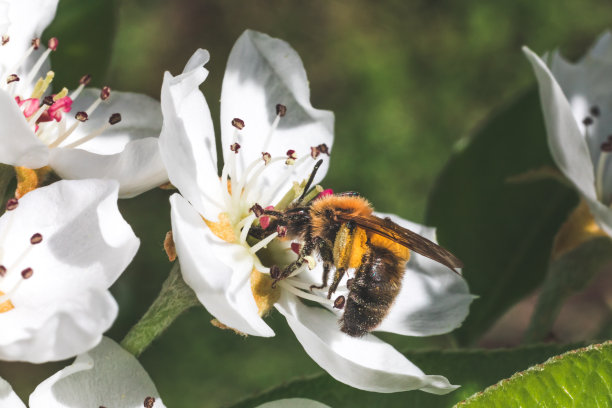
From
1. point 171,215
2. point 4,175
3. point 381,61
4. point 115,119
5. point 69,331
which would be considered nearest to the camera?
point 69,331

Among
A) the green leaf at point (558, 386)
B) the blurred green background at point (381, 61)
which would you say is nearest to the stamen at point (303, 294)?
the green leaf at point (558, 386)

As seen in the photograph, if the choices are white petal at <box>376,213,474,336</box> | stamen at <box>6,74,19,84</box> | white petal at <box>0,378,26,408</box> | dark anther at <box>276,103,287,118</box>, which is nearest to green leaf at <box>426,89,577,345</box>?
white petal at <box>376,213,474,336</box>

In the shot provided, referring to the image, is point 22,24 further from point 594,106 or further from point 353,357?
point 594,106

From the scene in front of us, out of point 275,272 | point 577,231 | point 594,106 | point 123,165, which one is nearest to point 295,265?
point 275,272

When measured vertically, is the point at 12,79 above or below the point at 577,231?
above

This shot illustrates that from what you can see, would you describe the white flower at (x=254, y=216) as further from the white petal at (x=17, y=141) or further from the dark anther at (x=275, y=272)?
the white petal at (x=17, y=141)

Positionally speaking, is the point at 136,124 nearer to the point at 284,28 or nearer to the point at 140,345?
the point at 140,345

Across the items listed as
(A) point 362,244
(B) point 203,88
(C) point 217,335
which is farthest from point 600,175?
(B) point 203,88

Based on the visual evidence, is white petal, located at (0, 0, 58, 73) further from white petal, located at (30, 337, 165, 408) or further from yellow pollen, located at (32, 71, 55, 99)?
white petal, located at (30, 337, 165, 408)
